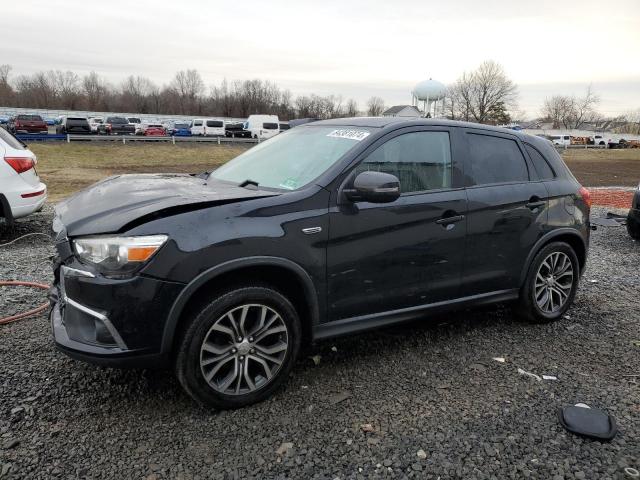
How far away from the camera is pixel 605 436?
2863 mm

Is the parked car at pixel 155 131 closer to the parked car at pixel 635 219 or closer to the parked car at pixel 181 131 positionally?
the parked car at pixel 181 131

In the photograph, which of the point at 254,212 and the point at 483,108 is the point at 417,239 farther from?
the point at 483,108

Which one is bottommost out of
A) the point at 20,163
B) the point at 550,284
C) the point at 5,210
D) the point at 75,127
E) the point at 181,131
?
the point at 550,284

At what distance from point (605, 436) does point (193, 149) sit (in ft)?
108

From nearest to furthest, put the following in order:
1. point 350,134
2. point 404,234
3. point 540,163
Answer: point 404,234 → point 350,134 → point 540,163

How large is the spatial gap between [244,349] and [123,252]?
909 millimetres

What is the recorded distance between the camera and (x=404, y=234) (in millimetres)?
3514

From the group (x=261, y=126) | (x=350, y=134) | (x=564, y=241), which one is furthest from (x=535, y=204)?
(x=261, y=126)

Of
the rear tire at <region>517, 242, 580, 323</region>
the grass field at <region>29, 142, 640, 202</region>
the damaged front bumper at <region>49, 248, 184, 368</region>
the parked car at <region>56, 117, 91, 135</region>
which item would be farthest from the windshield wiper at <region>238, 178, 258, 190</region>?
the parked car at <region>56, 117, 91, 135</region>

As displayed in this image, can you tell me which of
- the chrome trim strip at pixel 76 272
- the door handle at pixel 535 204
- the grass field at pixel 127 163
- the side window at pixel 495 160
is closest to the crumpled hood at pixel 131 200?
the chrome trim strip at pixel 76 272

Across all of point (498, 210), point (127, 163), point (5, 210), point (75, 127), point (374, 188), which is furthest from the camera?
point (75, 127)

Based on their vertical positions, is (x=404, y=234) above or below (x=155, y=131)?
below

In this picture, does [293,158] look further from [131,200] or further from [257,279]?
[131,200]

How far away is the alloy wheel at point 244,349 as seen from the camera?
2.95m
